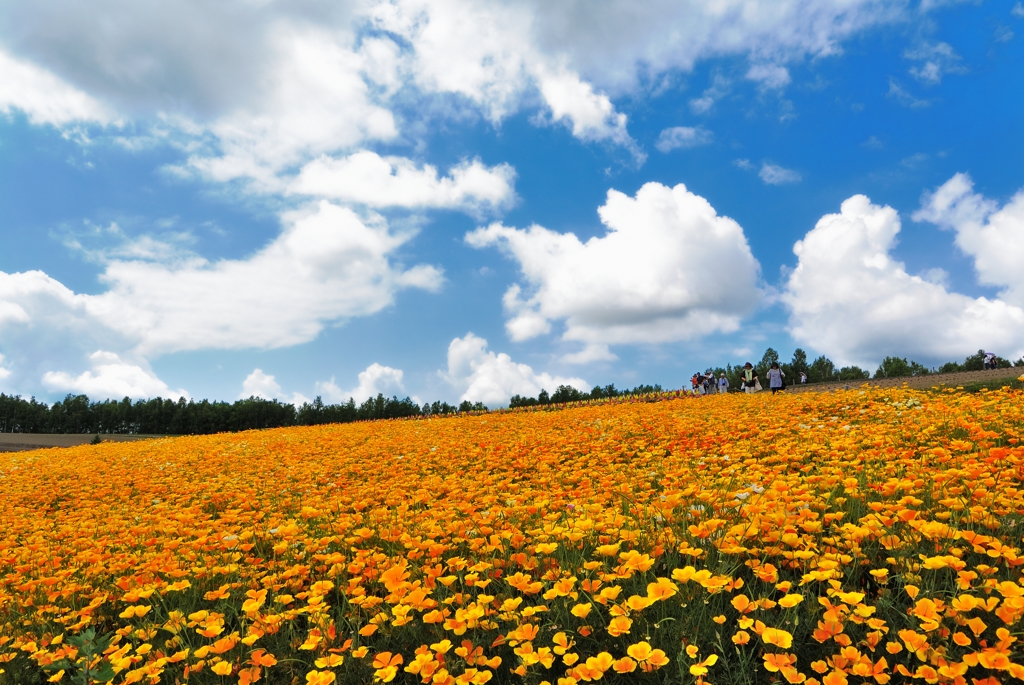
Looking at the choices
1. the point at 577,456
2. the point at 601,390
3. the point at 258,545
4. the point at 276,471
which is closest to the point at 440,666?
the point at 258,545

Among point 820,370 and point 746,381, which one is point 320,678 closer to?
point 746,381

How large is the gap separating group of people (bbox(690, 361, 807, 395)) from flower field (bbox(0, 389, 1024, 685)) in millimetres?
12573

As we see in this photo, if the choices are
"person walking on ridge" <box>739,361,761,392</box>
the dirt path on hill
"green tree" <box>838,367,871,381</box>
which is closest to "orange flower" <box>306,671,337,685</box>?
the dirt path on hill

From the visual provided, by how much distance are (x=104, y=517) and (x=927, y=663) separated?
772cm

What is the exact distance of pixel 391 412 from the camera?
30766 mm

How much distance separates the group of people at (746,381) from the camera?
64.4 feet

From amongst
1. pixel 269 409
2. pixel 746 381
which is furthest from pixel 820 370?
pixel 269 409

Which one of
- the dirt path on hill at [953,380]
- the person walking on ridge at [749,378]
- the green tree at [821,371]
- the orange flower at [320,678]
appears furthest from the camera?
the green tree at [821,371]

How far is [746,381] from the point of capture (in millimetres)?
22297

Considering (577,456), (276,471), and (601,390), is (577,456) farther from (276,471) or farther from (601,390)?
(601,390)

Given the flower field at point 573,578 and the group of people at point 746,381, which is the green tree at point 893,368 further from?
the flower field at point 573,578

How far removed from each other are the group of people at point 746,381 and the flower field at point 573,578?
1257 centimetres

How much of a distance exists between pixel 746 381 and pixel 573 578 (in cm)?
2125

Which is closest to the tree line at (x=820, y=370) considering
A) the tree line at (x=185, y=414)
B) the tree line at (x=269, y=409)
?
the tree line at (x=269, y=409)
